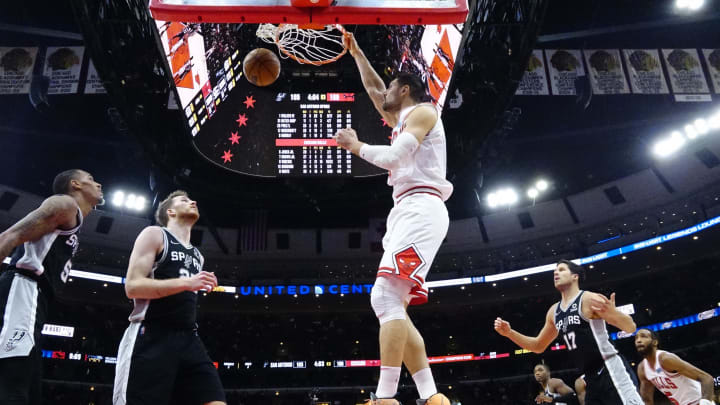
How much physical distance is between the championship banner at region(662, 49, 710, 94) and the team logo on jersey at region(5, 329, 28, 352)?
12098 mm

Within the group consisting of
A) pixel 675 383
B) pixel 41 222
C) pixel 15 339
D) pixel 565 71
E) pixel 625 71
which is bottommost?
pixel 675 383

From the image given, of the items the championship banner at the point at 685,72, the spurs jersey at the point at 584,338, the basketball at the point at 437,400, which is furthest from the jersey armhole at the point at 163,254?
the championship banner at the point at 685,72

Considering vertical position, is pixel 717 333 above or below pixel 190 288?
above

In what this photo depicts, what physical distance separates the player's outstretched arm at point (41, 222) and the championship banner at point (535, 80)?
9.83 metres

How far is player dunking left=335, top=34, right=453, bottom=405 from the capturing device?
112 inches

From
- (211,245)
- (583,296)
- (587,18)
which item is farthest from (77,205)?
(211,245)

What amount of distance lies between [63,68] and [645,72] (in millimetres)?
12227

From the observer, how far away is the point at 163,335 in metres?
3.06

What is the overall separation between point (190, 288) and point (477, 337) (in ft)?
82.9

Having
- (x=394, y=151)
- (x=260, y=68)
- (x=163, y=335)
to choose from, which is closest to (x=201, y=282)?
(x=163, y=335)

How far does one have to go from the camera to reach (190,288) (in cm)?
293

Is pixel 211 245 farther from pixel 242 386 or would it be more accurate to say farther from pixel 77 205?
pixel 77 205

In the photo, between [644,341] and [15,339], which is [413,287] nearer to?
[15,339]

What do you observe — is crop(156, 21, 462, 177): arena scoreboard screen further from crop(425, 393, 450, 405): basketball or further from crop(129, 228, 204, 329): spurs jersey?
crop(425, 393, 450, 405): basketball
